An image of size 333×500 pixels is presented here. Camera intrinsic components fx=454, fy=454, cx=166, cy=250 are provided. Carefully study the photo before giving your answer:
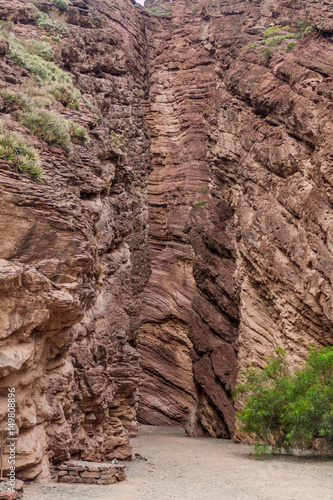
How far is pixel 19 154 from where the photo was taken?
10.4 m

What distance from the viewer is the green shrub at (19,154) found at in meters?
10.1

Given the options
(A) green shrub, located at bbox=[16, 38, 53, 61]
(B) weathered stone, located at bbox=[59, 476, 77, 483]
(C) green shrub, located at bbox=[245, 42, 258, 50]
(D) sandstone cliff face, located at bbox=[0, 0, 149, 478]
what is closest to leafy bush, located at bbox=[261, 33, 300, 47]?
(C) green shrub, located at bbox=[245, 42, 258, 50]

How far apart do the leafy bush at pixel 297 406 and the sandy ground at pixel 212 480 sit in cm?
90

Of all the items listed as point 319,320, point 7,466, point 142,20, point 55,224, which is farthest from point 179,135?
point 7,466

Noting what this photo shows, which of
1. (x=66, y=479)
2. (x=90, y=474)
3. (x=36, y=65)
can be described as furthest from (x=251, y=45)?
(x=66, y=479)

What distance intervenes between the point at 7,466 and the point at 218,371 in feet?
58.8

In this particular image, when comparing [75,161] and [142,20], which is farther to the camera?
[142,20]

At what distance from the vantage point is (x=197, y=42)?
40.2 m

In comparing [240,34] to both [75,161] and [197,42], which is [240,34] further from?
[75,161]

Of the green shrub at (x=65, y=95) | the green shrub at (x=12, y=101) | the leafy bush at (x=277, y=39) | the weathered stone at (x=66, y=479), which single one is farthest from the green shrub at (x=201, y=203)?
the weathered stone at (x=66, y=479)

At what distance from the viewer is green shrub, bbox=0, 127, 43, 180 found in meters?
10.1

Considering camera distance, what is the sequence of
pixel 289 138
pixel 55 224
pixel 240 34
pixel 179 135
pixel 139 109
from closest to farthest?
1. pixel 55 224
2. pixel 289 138
3. pixel 240 34
4. pixel 139 109
5. pixel 179 135

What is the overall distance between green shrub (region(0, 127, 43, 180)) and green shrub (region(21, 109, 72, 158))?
1.45 meters

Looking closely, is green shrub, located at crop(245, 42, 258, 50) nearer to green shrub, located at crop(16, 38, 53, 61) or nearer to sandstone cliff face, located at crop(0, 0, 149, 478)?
sandstone cliff face, located at crop(0, 0, 149, 478)
